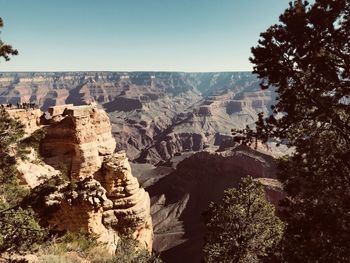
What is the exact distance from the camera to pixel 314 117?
11961mm

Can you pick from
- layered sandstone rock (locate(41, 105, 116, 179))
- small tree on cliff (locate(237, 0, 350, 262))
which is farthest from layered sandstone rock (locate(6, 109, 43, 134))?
small tree on cliff (locate(237, 0, 350, 262))

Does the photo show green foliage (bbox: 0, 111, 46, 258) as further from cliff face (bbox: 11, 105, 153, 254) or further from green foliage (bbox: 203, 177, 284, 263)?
green foliage (bbox: 203, 177, 284, 263)

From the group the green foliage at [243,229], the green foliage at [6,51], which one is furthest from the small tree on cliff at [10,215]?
the green foliage at [243,229]

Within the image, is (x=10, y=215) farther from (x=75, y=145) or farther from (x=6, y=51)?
(x=75, y=145)

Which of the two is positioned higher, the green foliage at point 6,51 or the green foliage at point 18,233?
the green foliage at point 6,51

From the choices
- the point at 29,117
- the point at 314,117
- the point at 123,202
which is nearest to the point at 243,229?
the point at 314,117

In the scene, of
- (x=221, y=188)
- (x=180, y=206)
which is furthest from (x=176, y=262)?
(x=221, y=188)

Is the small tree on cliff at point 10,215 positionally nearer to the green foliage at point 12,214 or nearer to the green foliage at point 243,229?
the green foliage at point 12,214

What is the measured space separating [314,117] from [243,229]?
11.9 metres

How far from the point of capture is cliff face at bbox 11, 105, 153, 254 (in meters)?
25.4

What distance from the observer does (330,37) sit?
37.5 feet

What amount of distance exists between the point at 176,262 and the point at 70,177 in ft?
127

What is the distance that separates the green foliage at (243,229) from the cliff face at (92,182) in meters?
9.74

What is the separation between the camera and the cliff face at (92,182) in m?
25.4
